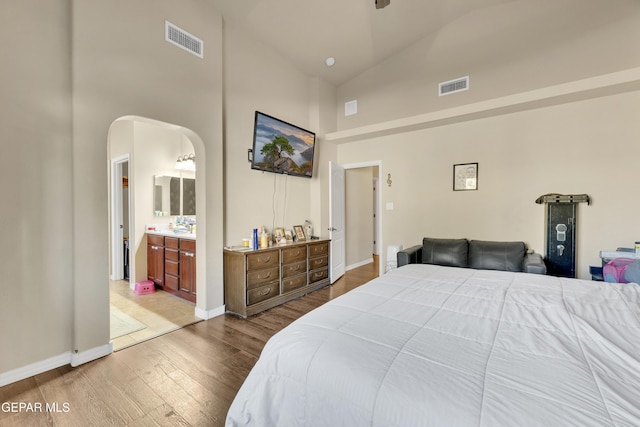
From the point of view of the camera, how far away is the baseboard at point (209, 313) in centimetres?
315

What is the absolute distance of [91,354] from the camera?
2.29m

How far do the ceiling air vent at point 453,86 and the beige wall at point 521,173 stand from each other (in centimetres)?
50

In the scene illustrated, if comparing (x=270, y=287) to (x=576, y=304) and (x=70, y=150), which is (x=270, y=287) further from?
(x=576, y=304)

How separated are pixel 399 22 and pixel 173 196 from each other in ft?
14.3

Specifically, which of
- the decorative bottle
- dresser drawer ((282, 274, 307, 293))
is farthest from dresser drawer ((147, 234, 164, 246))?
dresser drawer ((282, 274, 307, 293))

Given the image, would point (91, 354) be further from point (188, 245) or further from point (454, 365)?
point (454, 365)

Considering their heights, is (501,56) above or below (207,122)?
above

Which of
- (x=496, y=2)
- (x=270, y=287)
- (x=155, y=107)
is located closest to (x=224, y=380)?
(x=270, y=287)

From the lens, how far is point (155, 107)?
8.77 feet

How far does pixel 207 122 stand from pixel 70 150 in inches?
50.4

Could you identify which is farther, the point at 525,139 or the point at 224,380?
the point at 525,139

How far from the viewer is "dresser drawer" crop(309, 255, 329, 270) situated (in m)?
4.20

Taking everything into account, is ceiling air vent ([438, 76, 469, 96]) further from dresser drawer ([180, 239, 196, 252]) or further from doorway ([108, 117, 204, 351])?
dresser drawer ([180, 239, 196, 252])

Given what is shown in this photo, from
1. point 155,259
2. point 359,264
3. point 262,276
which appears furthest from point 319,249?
point 155,259
